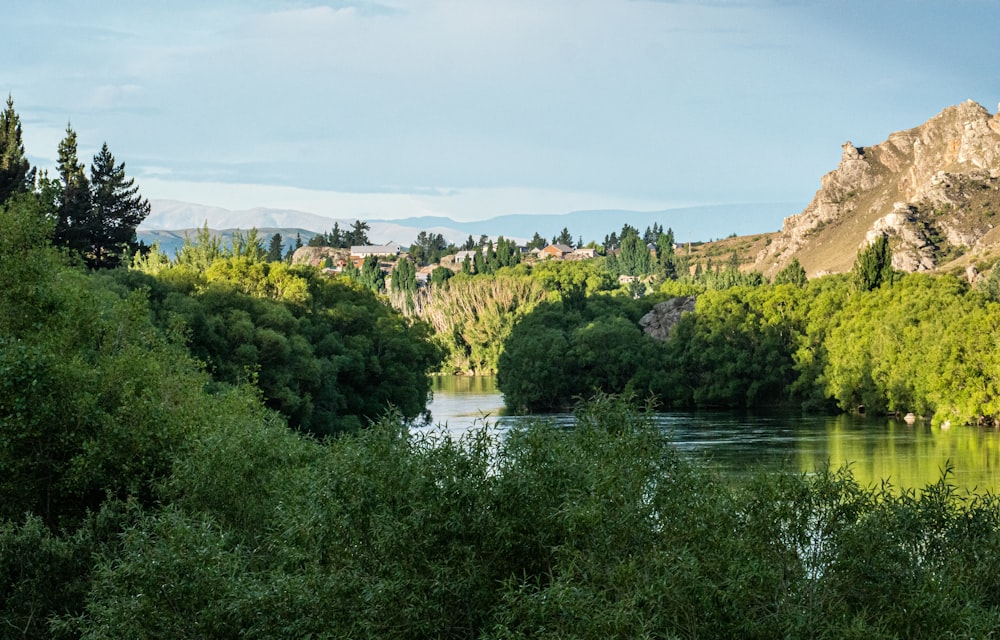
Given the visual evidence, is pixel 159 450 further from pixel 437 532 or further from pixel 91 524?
pixel 437 532

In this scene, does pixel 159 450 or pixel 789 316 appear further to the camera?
pixel 789 316

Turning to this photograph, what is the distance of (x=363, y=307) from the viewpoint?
60.5 metres

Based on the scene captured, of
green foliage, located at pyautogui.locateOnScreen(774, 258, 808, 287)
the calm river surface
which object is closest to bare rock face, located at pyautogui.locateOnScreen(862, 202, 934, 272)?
green foliage, located at pyautogui.locateOnScreen(774, 258, 808, 287)

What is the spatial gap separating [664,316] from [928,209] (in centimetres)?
7275

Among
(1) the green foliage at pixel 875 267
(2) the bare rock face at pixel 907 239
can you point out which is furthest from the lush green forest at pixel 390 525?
(2) the bare rock face at pixel 907 239

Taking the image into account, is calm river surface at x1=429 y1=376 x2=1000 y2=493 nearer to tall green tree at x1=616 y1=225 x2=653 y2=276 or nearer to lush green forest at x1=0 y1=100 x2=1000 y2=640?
lush green forest at x1=0 y1=100 x2=1000 y2=640

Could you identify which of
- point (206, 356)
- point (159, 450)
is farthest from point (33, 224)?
point (206, 356)

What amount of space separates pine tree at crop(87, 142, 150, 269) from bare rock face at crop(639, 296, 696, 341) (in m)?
49.0

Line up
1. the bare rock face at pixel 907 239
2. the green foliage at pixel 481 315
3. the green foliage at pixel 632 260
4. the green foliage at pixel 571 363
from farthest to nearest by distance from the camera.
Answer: the green foliage at pixel 632 260
the bare rock face at pixel 907 239
the green foliage at pixel 481 315
the green foliage at pixel 571 363

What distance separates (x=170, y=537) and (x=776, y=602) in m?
8.01

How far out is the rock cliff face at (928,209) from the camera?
480 ft

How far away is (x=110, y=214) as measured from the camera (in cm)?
5991

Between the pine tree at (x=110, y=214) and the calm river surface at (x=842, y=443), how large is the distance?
19201 millimetres

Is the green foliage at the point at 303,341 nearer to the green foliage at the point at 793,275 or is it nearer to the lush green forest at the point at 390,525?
the lush green forest at the point at 390,525
